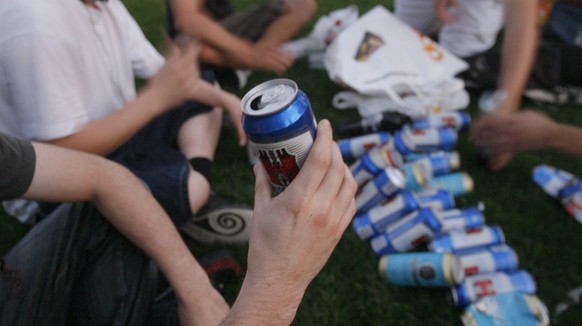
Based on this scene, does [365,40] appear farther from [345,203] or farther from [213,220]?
[345,203]

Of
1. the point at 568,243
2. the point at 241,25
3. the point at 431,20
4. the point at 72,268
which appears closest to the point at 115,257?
the point at 72,268

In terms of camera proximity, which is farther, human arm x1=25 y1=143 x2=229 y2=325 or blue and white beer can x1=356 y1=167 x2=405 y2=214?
blue and white beer can x1=356 y1=167 x2=405 y2=214

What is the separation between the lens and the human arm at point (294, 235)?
0.73 metres

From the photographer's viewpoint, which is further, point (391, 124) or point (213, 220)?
point (391, 124)

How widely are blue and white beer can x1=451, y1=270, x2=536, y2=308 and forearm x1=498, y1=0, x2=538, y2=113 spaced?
760 millimetres

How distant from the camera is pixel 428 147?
204cm

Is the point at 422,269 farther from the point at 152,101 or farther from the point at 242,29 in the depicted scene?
the point at 242,29

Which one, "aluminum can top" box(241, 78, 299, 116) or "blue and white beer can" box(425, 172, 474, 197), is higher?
"aluminum can top" box(241, 78, 299, 116)

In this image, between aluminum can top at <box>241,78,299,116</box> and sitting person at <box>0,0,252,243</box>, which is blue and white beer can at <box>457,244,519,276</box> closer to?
sitting person at <box>0,0,252,243</box>

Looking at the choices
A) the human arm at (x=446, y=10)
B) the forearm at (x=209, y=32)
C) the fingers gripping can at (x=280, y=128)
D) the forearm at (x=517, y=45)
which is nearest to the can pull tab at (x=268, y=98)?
the fingers gripping can at (x=280, y=128)

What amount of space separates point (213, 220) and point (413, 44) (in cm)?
168

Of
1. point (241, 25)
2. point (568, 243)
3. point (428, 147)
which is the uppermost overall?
point (241, 25)

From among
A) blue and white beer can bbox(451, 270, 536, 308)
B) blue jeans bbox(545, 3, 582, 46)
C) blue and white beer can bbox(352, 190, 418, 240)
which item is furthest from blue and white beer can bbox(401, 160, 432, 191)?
blue jeans bbox(545, 3, 582, 46)

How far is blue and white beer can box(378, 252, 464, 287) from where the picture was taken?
1.45 m
